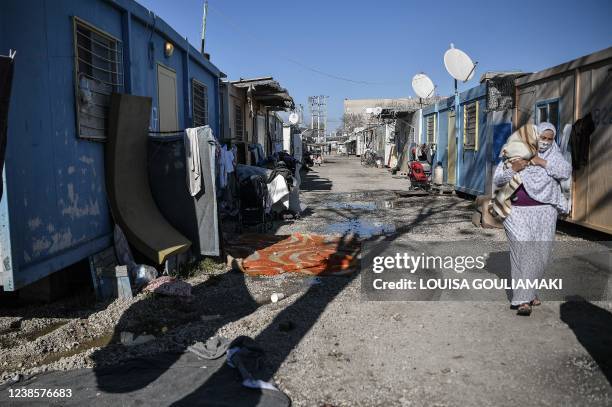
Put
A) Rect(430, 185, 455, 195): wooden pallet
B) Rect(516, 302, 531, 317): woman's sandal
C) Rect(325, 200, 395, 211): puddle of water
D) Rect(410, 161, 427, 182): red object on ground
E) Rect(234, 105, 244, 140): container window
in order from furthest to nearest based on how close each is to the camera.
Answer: Rect(234, 105, 244, 140): container window
Rect(410, 161, 427, 182): red object on ground
Rect(430, 185, 455, 195): wooden pallet
Rect(325, 200, 395, 211): puddle of water
Rect(516, 302, 531, 317): woman's sandal

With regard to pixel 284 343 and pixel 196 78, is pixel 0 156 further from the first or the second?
pixel 196 78

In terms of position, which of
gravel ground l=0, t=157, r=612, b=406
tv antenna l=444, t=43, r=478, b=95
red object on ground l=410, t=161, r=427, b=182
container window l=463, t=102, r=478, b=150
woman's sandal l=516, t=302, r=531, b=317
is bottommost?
gravel ground l=0, t=157, r=612, b=406

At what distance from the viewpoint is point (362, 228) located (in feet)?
32.1

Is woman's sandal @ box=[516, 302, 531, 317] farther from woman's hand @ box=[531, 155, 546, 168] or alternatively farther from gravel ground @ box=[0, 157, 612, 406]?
woman's hand @ box=[531, 155, 546, 168]

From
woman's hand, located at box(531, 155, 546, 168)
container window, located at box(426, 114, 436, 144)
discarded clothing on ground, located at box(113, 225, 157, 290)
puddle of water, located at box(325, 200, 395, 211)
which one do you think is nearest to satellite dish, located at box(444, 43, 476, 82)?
puddle of water, located at box(325, 200, 395, 211)

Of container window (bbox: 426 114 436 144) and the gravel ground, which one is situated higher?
container window (bbox: 426 114 436 144)

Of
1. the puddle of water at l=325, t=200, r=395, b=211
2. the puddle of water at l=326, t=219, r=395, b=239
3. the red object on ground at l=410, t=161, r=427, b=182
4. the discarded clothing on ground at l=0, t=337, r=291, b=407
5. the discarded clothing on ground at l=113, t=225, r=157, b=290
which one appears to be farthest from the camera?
the red object on ground at l=410, t=161, r=427, b=182

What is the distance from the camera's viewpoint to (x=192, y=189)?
682 cm

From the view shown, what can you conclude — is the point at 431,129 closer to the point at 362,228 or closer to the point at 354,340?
the point at 362,228

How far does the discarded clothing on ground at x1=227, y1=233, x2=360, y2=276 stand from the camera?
6820mm

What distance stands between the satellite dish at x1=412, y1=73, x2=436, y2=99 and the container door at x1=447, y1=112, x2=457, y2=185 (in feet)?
10.0

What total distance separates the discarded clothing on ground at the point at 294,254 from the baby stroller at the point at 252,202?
497 mm

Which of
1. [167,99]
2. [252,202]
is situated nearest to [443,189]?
[252,202]

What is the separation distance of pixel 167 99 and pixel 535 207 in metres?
6.05
